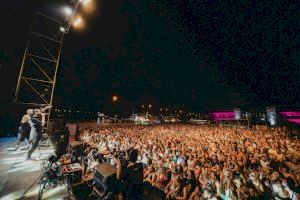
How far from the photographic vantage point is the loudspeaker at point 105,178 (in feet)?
14.7

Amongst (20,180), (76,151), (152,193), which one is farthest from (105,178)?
(76,151)

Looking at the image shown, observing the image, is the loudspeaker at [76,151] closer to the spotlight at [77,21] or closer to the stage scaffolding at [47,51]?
the stage scaffolding at [47,51]

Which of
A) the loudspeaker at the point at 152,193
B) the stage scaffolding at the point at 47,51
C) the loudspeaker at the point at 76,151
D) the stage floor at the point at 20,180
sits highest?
the stage scaffolding at the point at 47,51

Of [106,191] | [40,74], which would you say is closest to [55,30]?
[40,74]

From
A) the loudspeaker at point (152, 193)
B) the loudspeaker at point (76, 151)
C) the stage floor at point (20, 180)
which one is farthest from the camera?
the loudspeaker at point (76, 151)

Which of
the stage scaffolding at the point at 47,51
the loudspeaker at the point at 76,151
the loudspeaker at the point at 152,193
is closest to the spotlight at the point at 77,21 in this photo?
the stage scaffolding at the point at 47,51

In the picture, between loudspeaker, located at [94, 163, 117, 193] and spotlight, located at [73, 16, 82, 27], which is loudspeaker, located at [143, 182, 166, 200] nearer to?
loudspeaker, located at [94, 163, 117, 193]

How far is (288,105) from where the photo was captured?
161ft

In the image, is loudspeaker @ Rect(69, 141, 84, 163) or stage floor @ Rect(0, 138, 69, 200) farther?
loudspeaker @ Rect(69, 141, 84, 163)

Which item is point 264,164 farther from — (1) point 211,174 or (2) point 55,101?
(2) point 55,101

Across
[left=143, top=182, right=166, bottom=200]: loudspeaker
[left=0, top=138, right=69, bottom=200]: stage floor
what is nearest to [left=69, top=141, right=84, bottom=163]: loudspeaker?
[left=0, top=138, right=69, bottom=200]: stage floor

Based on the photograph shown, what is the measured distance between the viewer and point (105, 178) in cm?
452

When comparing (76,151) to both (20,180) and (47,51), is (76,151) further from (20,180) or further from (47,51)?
(47,51)

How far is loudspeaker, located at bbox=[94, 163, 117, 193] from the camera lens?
4.49m
